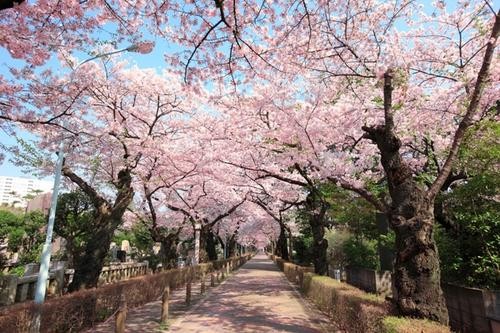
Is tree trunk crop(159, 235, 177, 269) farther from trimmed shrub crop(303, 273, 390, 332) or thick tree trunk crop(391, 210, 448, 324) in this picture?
thick tree trunk crop(391, 210, 448, 324)

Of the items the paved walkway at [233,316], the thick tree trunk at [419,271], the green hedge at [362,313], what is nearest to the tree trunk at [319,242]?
the paved walkway at [233,316]

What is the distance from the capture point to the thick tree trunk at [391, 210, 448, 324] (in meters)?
5.90

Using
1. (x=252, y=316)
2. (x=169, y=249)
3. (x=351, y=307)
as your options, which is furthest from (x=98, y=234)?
(x=169, y=249)

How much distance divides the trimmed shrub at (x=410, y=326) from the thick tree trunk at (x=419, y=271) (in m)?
0.43

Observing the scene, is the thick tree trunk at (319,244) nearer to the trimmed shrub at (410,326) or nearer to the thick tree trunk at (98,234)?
the thick tree trunk at (98,234)

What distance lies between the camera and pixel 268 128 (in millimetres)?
13797

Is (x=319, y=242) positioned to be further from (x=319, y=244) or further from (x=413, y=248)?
(x=413, y=248)

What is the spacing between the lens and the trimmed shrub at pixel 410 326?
4.82 metres

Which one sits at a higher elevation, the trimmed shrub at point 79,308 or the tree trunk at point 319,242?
the tree trunk at point 319,242

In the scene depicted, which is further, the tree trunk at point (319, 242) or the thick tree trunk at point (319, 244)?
the thick tree trunk at point (319, 244)

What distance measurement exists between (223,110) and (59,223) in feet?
54.3

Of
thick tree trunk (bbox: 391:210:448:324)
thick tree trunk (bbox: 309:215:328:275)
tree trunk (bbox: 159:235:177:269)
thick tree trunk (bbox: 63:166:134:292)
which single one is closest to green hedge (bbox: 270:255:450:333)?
thick tree trunk (bbox: 391:210:448:324)

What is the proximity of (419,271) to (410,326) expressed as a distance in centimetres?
139

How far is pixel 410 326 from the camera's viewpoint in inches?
195
